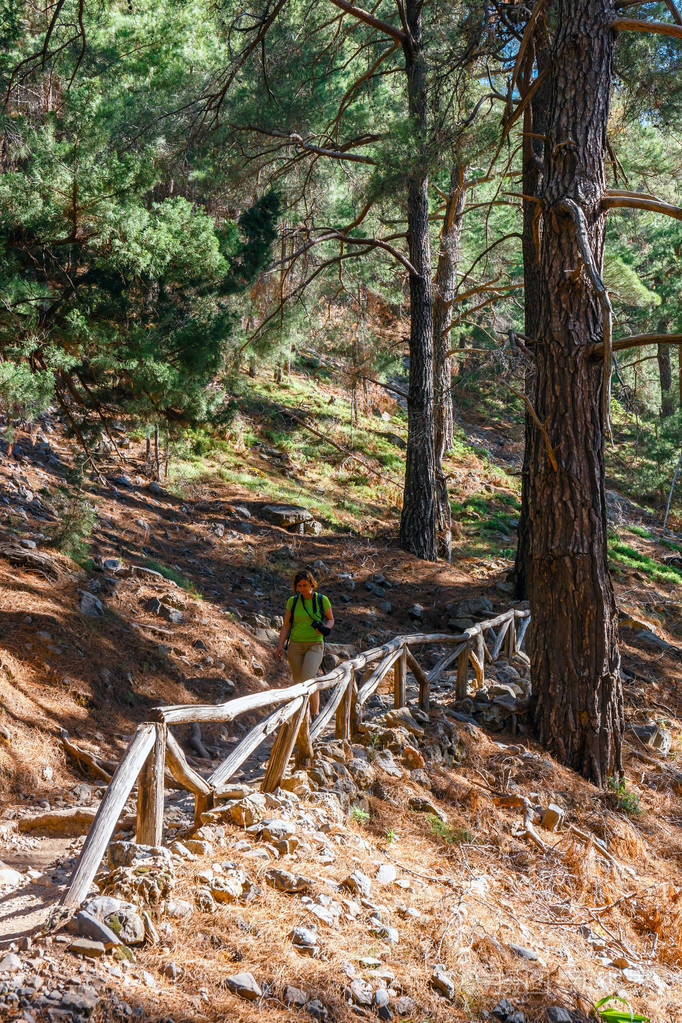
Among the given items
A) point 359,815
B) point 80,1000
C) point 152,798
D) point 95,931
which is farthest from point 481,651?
point 80,1000

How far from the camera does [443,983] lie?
362 centimetres

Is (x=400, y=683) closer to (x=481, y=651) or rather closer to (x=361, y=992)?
(x=481, y=651)

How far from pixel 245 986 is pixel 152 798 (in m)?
1.06

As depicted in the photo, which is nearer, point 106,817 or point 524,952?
point 106,817

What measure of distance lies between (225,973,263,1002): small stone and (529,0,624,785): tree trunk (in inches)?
173

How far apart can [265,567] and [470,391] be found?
814 inches

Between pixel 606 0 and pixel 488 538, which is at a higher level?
pixel 606 0

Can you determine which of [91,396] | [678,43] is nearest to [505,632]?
[91,396]

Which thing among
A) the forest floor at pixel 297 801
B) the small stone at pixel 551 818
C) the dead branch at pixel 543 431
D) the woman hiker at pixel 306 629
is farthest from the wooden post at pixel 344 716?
the dead branch at pixel 543 431

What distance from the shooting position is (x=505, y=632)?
35.5ft

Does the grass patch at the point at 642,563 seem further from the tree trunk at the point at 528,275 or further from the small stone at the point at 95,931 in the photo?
the small stone at the point at 95,931

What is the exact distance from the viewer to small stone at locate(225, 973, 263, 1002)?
3143mm

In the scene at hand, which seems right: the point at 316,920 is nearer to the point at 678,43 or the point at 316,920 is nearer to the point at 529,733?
the point at 529,733

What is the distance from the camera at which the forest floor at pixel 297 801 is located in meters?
3.43
